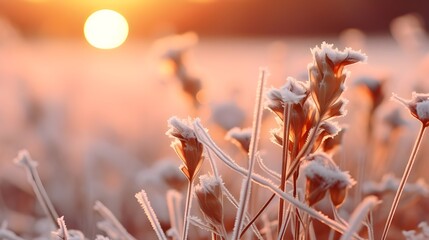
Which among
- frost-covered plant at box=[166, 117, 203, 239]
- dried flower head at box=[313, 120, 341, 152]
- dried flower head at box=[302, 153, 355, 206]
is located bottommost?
dried flower head at box=[302, 153, 355, 206]

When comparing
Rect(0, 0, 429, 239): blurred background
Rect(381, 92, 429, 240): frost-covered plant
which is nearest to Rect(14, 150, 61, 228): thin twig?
Rect(0, 0, 429, 239): blurred background

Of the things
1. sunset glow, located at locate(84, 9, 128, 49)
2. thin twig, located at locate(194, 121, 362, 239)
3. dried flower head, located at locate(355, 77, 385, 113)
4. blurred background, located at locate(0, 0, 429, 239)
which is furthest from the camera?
sunset glow, located at locate(84, 9, 128, 49)

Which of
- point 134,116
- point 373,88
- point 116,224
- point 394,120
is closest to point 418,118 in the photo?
point 116,224

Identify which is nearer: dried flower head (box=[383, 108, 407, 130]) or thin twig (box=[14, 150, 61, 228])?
thin twig (box=[14, 150, 61, 228])

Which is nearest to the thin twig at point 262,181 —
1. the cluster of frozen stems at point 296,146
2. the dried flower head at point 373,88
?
the cluster of frozen stems at point 296,146

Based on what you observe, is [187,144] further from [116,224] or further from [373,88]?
[373,88]

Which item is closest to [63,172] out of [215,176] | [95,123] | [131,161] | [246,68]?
[131,161]

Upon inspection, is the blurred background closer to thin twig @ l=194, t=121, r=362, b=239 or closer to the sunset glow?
thin twig @ l=194, t=121, r=362, b=239
